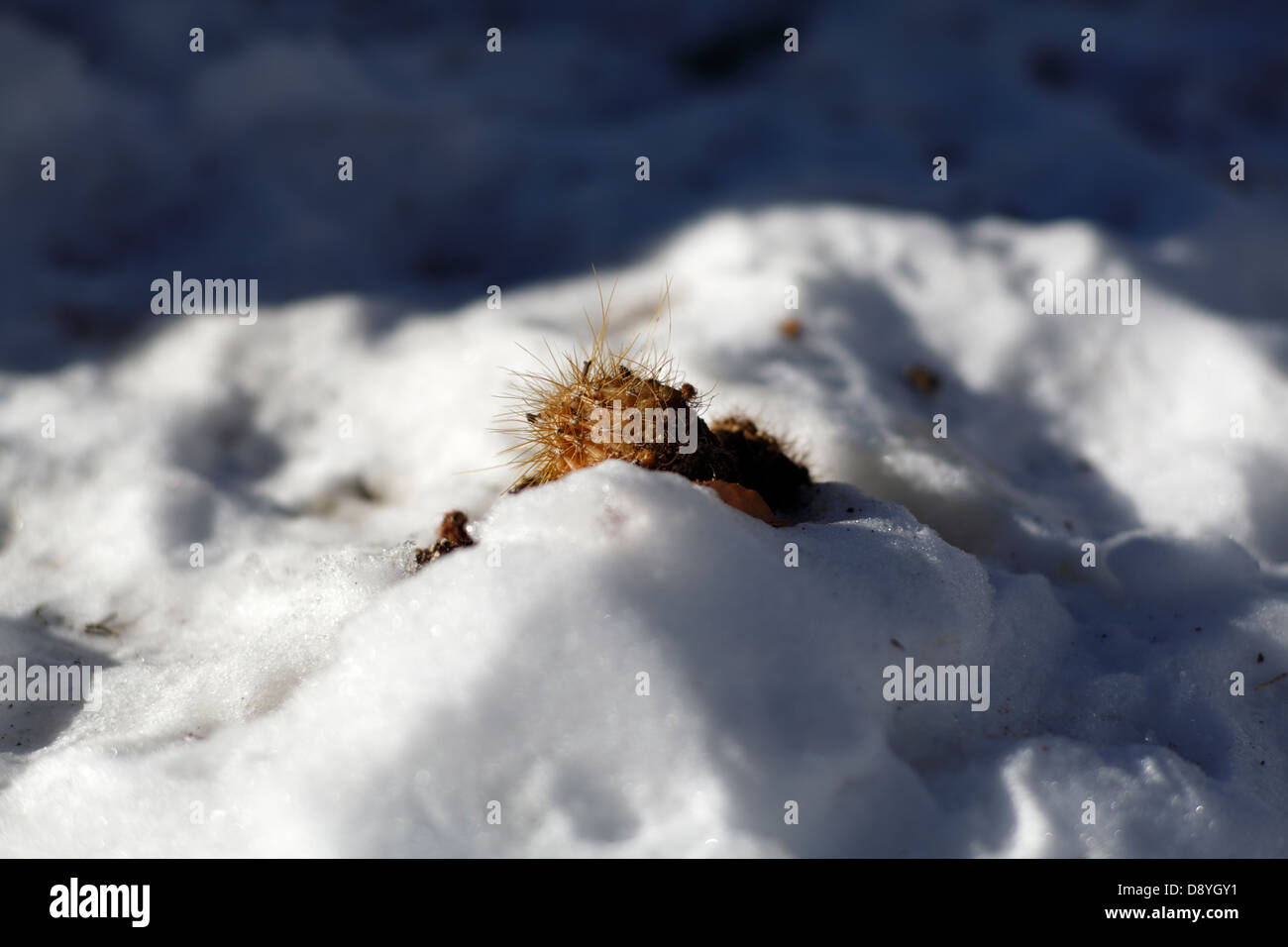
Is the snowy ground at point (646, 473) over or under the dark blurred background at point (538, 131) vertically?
under

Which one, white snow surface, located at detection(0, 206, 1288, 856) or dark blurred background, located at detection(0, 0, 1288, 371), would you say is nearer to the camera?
white snow surface, located at detection(0, 206, 1288, 856)

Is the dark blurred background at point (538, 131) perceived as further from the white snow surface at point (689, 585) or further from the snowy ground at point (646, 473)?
the white snow surface at point (689, 585)

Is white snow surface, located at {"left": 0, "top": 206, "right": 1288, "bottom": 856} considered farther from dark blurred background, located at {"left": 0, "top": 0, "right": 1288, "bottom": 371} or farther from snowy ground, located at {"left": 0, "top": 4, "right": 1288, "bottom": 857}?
dark blurred background, located at {"left": 0, "top": 0, "right": 1288, "bottom": 371}

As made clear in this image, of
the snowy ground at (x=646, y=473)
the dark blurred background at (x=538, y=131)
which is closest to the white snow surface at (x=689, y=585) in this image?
the snowy ground at (x=646, y=473)

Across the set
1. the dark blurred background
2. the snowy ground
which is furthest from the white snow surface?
the dark blurred background

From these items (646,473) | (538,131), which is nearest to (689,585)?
(646,473)
